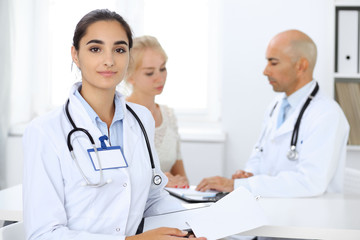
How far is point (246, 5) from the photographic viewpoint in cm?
356

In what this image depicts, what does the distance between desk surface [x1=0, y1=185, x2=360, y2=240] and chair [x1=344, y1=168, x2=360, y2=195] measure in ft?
1.05

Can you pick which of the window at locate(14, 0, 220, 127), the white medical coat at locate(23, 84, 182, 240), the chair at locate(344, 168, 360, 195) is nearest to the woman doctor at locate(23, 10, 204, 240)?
the white medical coat at locate(23, 84, 182, 240)

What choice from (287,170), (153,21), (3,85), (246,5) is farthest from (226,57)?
(3,85)

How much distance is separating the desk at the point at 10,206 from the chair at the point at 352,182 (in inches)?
60.7

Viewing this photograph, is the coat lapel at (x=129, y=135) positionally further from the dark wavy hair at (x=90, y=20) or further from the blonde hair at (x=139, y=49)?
the blonde hair at (x=139, y=49)

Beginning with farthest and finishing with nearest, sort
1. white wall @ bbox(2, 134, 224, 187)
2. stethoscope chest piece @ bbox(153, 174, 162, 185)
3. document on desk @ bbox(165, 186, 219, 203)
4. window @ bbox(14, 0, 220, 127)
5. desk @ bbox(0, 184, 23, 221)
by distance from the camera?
1. window @ bbox(14, 0, 220, 127)
2. white wall @ bbox(2, 134, 224, 187)
3. document on desk @ bbox(165, 186, 219, 203)
4. desk @ bbox(0, 184, 23, 221)
5. stethoscope chest piece @ bbox(153, 174, 162, 185)

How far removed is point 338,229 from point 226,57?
211cm

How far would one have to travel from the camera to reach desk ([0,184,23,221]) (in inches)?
71.9

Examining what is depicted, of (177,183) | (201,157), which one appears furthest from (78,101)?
(201,157)

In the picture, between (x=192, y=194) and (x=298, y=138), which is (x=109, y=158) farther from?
(x=298, y=138)

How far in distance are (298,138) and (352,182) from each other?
0.38 m

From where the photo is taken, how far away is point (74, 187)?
1396mm

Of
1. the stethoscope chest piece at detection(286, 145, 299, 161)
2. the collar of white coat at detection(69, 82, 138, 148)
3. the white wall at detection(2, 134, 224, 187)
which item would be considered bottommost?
the white wall at detection(2, 134, 224, 187)

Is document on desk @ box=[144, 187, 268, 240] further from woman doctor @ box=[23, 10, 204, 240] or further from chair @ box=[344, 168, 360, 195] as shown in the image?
chair @ box=[344, 168, 360, 195]
